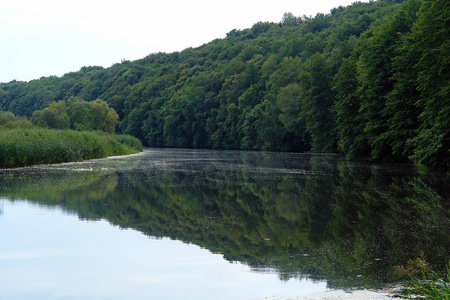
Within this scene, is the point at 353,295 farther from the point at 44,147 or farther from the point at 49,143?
the point at 49,143

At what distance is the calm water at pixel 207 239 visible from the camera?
20.8 feet

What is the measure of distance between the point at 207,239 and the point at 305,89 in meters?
52.8

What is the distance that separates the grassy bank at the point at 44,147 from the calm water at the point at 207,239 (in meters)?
8.19

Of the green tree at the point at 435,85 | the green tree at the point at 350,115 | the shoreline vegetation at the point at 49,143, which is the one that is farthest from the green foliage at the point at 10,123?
the green tree at the point at 435,85

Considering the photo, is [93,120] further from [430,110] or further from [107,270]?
[107,270]

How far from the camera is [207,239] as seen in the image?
30.0 feet

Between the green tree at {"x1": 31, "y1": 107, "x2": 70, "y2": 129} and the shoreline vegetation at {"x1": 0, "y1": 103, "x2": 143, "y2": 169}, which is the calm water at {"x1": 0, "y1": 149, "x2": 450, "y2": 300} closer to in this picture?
the shoreline vegetation at {"x1": 0, "y1": 103, "x2": 143, "y2": 169}

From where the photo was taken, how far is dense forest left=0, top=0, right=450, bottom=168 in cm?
3028

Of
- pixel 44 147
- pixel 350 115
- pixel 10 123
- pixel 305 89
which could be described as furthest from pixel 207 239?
pixel 305 89

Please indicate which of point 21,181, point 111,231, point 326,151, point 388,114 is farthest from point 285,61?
point 111,231

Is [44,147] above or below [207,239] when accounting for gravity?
above

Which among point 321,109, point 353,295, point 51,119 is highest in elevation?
point 321,109

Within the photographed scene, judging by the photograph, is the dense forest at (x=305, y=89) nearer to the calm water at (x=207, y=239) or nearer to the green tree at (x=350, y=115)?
the green tree at (x=350, y=115)

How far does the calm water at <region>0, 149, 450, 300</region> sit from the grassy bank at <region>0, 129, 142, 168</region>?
819 cm
